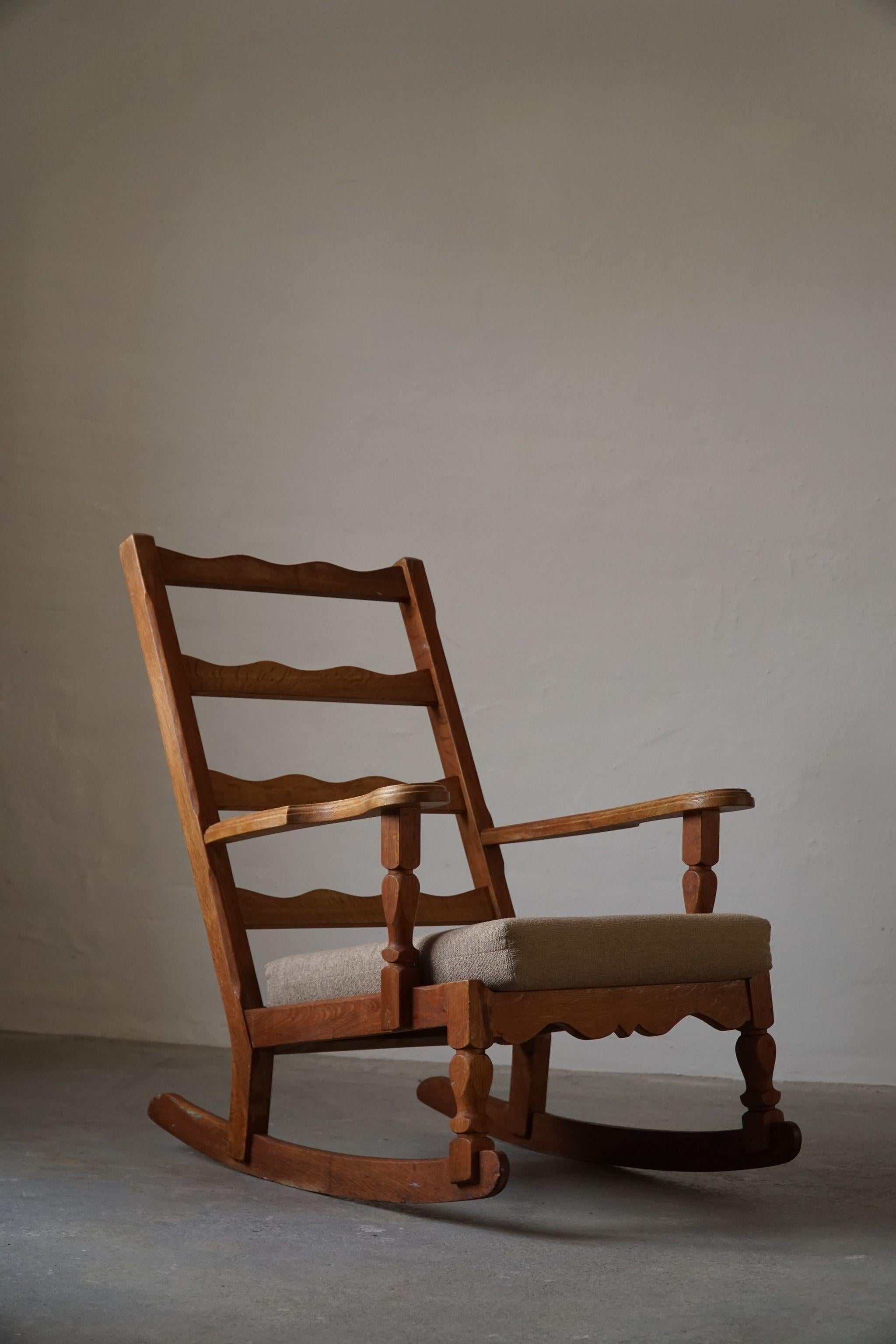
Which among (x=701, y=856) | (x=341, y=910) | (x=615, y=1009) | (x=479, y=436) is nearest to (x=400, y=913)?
(x=615, y=1009)

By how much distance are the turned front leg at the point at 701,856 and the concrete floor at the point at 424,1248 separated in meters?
0.41

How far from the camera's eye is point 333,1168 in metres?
1.74

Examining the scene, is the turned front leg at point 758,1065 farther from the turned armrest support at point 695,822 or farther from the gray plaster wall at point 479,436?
the gray plaster wall at point 479,436

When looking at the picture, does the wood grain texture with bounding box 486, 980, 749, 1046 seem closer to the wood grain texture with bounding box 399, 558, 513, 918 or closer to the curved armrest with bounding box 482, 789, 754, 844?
the curved armrest with bounding box 482, 789, 754, 844

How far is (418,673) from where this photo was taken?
→ 2387mm

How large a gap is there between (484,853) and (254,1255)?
87 cm

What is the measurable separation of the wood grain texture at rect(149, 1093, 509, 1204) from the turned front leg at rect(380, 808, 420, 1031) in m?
0.19

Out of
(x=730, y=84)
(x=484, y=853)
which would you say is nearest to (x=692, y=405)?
(x=730, y=84)

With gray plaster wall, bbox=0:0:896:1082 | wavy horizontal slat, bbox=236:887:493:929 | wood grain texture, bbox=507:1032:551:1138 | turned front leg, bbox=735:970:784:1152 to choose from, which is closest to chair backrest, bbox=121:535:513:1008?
wavy horizontal slat, bbox=236:887:493:929

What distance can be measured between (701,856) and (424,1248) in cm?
71

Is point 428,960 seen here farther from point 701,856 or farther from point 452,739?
point 452,739

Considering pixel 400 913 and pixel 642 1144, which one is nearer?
pixel 400 913

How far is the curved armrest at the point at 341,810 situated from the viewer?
1.62 meters

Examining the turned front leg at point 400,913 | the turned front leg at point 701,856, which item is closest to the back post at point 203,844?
the turned front leg at point 400,913
